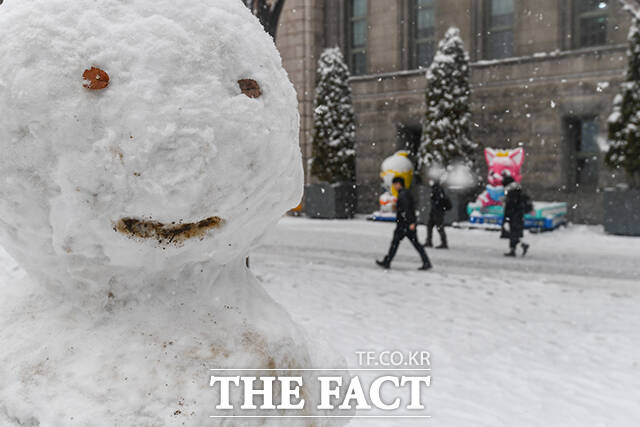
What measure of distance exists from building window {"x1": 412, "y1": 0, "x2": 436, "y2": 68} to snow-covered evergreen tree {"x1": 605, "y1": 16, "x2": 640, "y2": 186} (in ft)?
21.7

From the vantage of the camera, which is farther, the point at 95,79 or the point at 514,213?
the point at 514,213

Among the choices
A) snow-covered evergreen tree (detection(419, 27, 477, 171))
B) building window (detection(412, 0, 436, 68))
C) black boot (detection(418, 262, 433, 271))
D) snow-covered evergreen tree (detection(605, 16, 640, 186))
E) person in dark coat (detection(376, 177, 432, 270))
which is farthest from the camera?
building window (detection(412, 0, 436, 68))

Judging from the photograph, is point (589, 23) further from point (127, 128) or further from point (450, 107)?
point (127, 128)

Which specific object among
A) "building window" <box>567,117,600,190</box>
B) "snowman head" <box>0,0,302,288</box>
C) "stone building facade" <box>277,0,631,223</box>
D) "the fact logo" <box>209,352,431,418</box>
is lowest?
"the fact logo" <box>209,352,431,418</box>

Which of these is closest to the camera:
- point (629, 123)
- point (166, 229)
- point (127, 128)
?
point (127, 128)

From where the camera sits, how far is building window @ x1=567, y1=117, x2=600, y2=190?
640 inches

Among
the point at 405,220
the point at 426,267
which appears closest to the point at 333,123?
the point at 405,220

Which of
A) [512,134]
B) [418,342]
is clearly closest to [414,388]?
[418,342]

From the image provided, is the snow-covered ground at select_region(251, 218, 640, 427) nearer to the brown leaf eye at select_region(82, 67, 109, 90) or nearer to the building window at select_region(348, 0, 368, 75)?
the brown leaf eye at select_region(82, 67, 109, 90)

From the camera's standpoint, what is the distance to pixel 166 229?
6.93 feet

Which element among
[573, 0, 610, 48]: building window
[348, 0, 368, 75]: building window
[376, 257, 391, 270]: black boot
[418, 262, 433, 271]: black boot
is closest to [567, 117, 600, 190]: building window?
[573, 0, 610, 48]: building window

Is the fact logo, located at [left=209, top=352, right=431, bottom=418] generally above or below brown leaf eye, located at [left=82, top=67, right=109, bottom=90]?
below

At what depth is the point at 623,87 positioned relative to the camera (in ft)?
43.6

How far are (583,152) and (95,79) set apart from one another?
16867 mm
